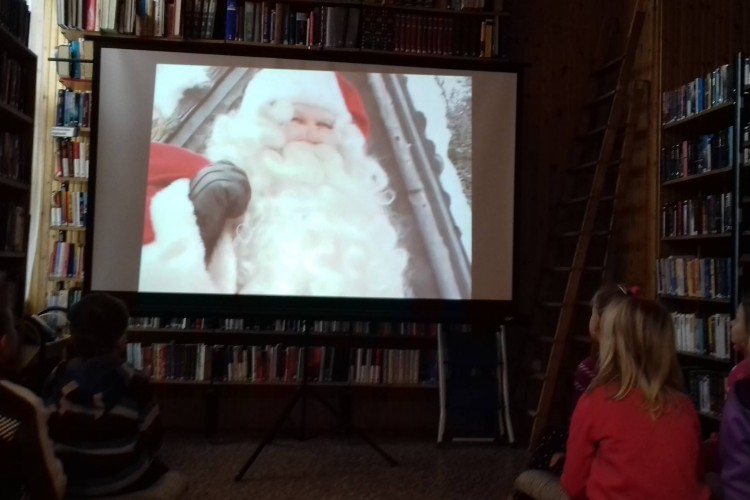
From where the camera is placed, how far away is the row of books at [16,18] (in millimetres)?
3670

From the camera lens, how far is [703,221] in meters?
4.17

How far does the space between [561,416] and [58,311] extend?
10.5ft

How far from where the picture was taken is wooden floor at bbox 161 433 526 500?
140 inches

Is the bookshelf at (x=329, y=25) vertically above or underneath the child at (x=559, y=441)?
above

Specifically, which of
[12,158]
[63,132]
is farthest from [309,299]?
[63,132]

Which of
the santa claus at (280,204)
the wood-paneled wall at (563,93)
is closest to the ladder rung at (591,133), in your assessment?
the wood-paneled wall at (563,93)

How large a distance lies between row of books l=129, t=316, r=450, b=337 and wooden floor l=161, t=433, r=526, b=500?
675mm

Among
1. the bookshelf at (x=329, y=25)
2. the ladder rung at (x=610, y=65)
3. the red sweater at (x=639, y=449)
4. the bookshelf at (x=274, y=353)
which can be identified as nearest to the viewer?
the red sweater at (x=639, y=449)

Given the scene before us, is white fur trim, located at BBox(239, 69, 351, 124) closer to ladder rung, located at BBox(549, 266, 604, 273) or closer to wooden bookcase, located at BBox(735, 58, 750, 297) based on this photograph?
ladder rung, located at BBox(549, 266, 604, 273)

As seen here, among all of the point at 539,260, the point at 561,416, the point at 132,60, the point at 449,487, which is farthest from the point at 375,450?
the point at 132,60

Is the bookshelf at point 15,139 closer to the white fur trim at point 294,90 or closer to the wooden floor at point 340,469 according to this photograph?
the white fur trim at point 294,90

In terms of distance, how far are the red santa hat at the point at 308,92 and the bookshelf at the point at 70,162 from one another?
1.11 meters

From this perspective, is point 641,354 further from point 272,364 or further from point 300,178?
point 272,364

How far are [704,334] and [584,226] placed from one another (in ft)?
2.99
